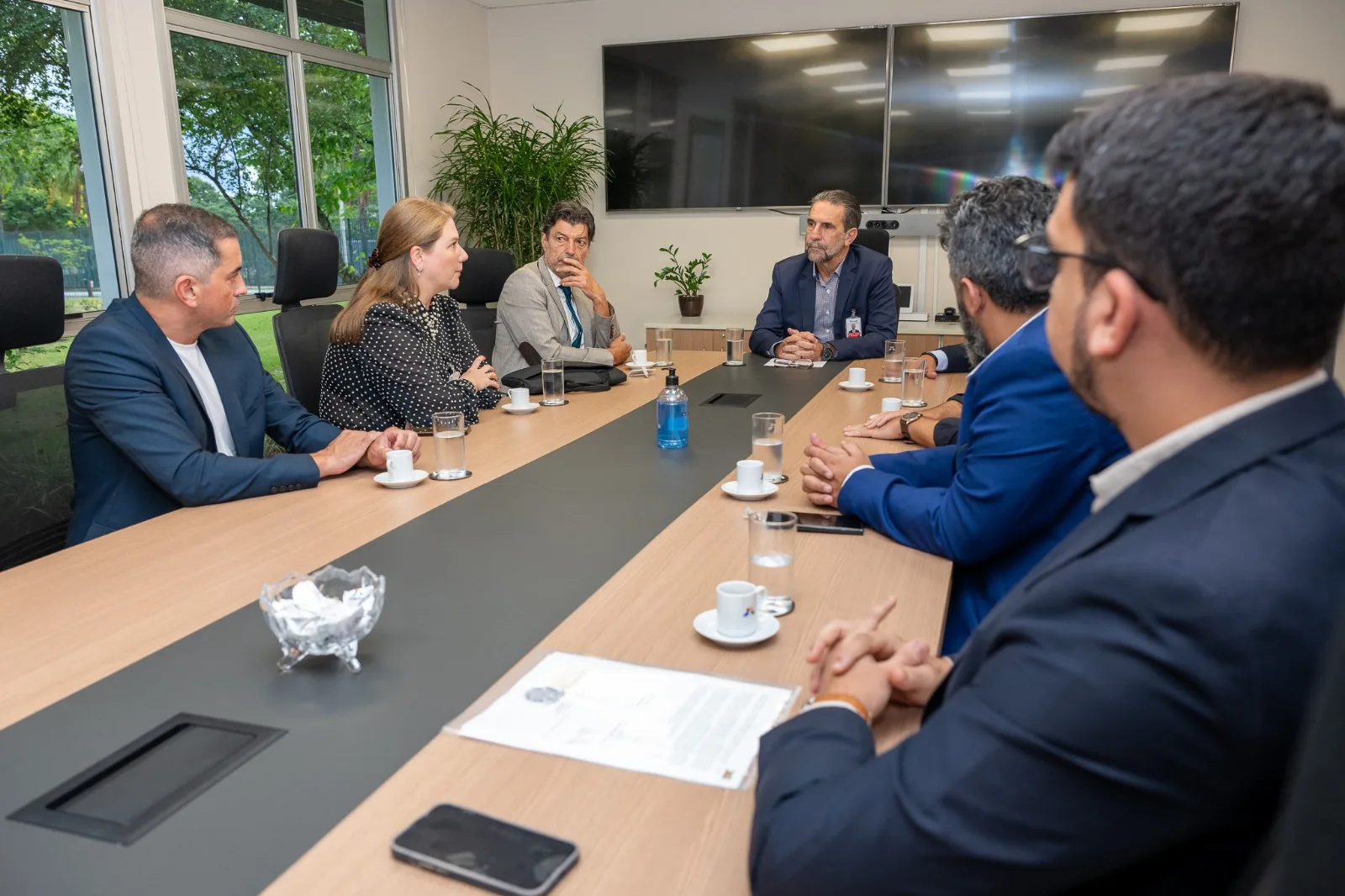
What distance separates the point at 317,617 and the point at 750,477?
3.24 ft

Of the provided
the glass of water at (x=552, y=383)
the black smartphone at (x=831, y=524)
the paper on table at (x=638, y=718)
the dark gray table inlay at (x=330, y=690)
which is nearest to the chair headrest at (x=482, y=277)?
the glass of water at (x=552, y=383)

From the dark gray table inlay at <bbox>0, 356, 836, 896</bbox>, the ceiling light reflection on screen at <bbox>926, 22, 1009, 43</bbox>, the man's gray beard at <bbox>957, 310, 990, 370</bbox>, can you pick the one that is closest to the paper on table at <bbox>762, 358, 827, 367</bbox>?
the dark gray table inlay at <bbox>0, 356, 836, 896</bbox>

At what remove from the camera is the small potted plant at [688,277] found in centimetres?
610

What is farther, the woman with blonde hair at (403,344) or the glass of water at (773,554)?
the woman with blonde hair at (403,344)

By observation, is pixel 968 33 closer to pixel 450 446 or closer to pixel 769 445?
pixel 769 445

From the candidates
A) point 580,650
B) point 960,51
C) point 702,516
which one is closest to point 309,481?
point 702,516

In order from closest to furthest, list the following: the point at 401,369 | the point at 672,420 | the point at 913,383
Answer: the point at 672,420
the point at 401,369
the point at 913,383

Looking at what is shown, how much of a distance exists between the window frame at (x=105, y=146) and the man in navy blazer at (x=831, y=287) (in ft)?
8.90

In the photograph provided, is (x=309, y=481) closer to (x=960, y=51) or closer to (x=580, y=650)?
(x=580, y=650)

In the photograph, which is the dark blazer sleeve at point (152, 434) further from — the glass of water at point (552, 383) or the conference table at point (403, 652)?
the glass of water at point (552, 383)

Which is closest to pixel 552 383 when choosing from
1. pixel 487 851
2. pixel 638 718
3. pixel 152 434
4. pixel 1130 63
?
pixel 152 434

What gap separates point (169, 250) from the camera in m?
2.27

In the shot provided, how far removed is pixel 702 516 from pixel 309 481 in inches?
35.8

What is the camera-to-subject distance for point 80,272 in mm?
4016
